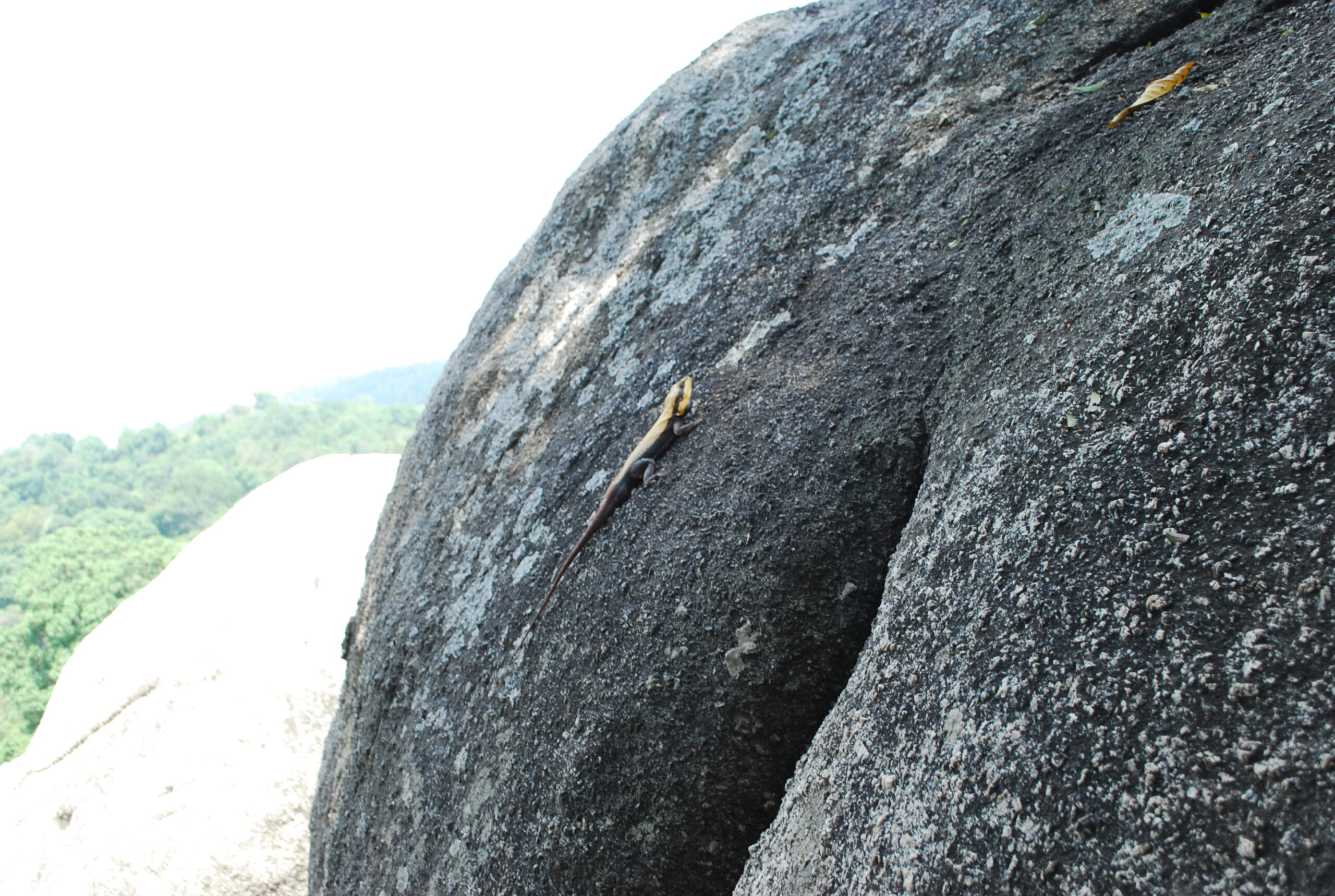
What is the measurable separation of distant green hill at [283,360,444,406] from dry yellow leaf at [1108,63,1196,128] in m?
100

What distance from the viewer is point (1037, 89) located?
2861 mm

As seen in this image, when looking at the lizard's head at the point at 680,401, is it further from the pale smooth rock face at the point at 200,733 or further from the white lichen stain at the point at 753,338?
the pale smooth rock face at the point at 200,733

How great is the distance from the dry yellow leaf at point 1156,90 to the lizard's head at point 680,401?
Result: 1.68 m

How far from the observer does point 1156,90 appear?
246 cm

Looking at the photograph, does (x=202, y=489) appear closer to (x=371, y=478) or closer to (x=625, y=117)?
(x=371, y=478)

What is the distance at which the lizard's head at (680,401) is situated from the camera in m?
2.96

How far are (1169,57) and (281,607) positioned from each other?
7329 mm

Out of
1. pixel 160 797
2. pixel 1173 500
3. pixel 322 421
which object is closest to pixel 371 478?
pixel 160 797

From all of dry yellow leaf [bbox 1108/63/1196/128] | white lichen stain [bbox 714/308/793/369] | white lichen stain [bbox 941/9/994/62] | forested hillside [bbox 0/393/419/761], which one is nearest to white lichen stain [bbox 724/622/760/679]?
white lichen stain [bbox 714/308/793/369]

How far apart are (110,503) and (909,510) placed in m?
72.7

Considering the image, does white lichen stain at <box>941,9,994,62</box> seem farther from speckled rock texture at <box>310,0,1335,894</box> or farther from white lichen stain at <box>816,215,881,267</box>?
white lichen stain at <box>816,215,881,267</box>

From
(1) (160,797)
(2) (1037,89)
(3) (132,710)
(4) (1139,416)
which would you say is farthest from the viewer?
(3) (132,710)

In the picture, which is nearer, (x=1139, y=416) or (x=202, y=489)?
(x=1139, y=416)

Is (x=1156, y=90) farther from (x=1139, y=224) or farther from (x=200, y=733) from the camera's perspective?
(x=200, y=733)
